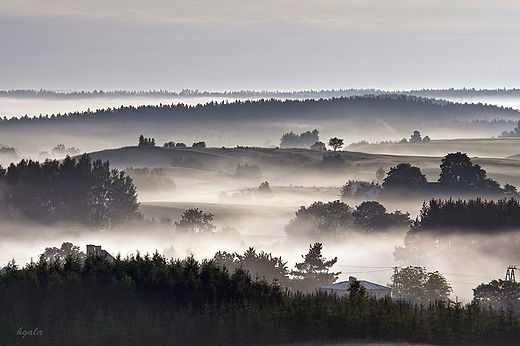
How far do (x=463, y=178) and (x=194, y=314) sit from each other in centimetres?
13189

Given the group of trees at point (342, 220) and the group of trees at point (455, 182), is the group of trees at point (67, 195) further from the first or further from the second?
the group of trees at point (455, 182)

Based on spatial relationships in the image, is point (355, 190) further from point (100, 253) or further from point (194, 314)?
point (194, 314)

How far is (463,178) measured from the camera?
16175 centimetres

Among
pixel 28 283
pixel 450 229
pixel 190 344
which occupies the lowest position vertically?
pixel 190 344

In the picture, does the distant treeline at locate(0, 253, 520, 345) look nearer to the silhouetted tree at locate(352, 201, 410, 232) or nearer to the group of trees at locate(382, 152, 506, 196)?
the silhouetted tree at locate(352, 201, 410, 232)

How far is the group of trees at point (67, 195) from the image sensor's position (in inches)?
6014

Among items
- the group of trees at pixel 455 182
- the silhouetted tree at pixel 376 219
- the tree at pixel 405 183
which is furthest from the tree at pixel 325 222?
the group of trees at pixel 455 182

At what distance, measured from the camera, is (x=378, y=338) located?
36.1 metres

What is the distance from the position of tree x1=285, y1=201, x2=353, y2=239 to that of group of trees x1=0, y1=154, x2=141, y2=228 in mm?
33334

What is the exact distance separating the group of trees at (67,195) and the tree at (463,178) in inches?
2523

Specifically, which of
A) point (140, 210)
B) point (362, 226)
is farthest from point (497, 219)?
point (140, 210)

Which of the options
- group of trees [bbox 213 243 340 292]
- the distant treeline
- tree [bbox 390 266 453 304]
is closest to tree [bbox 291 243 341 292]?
group of trees [bbox 213 243 340 292]

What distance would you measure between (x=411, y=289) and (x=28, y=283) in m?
53.9

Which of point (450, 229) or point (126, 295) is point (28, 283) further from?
point (450, 229)
